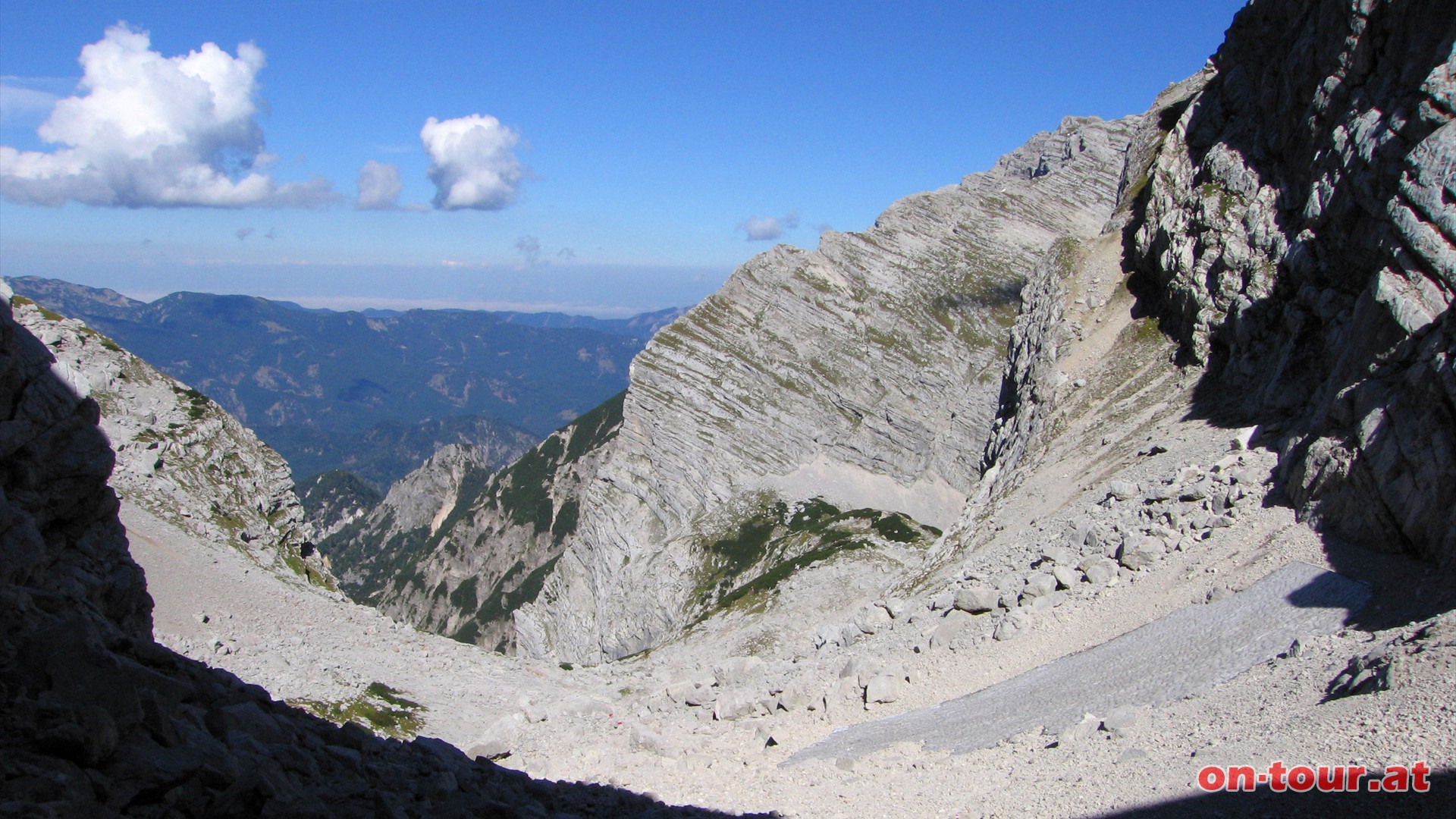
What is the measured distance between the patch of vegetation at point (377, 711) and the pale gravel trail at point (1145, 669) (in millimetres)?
18926

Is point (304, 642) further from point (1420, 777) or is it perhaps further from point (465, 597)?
point (465, 597)

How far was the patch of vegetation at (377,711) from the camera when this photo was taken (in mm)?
31625

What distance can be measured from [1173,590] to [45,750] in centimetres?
2371

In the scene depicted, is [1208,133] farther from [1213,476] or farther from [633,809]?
[633,809]

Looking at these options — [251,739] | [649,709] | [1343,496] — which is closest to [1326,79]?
[1343,496]

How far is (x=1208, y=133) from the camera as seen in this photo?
48219mm

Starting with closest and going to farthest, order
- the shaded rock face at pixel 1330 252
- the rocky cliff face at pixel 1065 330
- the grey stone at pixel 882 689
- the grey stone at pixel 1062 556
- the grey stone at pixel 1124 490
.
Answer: the shaded rock face at pixel 1330 252 < the rocky cliff face at pixel 1065 330 < the grey stone at pixel 882 689 < the grey stone at pixel 1062 556 < the grey stone at pixel 1124 490

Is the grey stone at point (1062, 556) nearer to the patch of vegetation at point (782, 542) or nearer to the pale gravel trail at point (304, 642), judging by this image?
the pale gravel trail at point (304, 642)

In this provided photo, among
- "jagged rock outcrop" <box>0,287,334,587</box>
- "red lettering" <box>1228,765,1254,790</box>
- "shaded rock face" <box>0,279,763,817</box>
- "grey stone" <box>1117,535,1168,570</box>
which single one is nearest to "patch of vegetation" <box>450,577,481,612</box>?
"jagged rock outcrop" <box>0,287,334,587</box>

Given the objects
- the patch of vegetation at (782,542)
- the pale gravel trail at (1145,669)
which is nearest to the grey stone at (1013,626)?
the pale gravel trail at (1145,669)

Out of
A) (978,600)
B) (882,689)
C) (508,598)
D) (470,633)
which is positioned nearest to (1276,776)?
(882,689)

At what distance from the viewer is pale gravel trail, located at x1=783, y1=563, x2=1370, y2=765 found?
17.2 m

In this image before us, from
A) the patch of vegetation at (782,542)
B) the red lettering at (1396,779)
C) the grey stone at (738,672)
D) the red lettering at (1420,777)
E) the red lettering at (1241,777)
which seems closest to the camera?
the red lettering at (1420,777)

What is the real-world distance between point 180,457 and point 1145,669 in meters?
52.2
